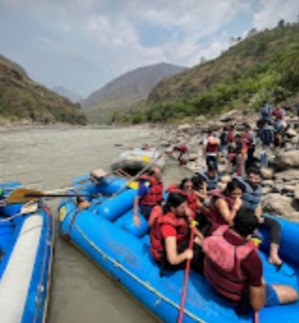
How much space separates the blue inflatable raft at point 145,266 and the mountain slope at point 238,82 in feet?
40.7

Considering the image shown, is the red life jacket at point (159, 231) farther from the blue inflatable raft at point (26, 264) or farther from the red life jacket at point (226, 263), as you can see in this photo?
the blue inflatable raft at point (26, 264)

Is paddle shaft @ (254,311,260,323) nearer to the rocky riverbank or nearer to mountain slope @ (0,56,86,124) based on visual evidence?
the rocky riverbank

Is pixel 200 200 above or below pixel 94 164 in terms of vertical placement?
above

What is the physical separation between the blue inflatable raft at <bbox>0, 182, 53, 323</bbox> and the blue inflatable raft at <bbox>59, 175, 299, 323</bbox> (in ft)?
1.51

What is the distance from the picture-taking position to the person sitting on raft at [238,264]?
90.6 inches

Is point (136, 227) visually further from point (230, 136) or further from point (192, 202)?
point (230, 136)

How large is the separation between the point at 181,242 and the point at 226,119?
1453 centimetres

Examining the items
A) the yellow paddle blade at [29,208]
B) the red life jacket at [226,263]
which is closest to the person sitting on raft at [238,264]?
the red life jacket at [226,263]

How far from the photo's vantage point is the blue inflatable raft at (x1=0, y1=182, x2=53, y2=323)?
119 inches

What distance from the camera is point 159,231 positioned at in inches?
123

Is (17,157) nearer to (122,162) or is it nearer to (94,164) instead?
(94,164)

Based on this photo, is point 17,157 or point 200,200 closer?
point 200,200

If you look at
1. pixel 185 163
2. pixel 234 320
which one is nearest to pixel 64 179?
pixel 185 163

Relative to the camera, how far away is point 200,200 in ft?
15.0
